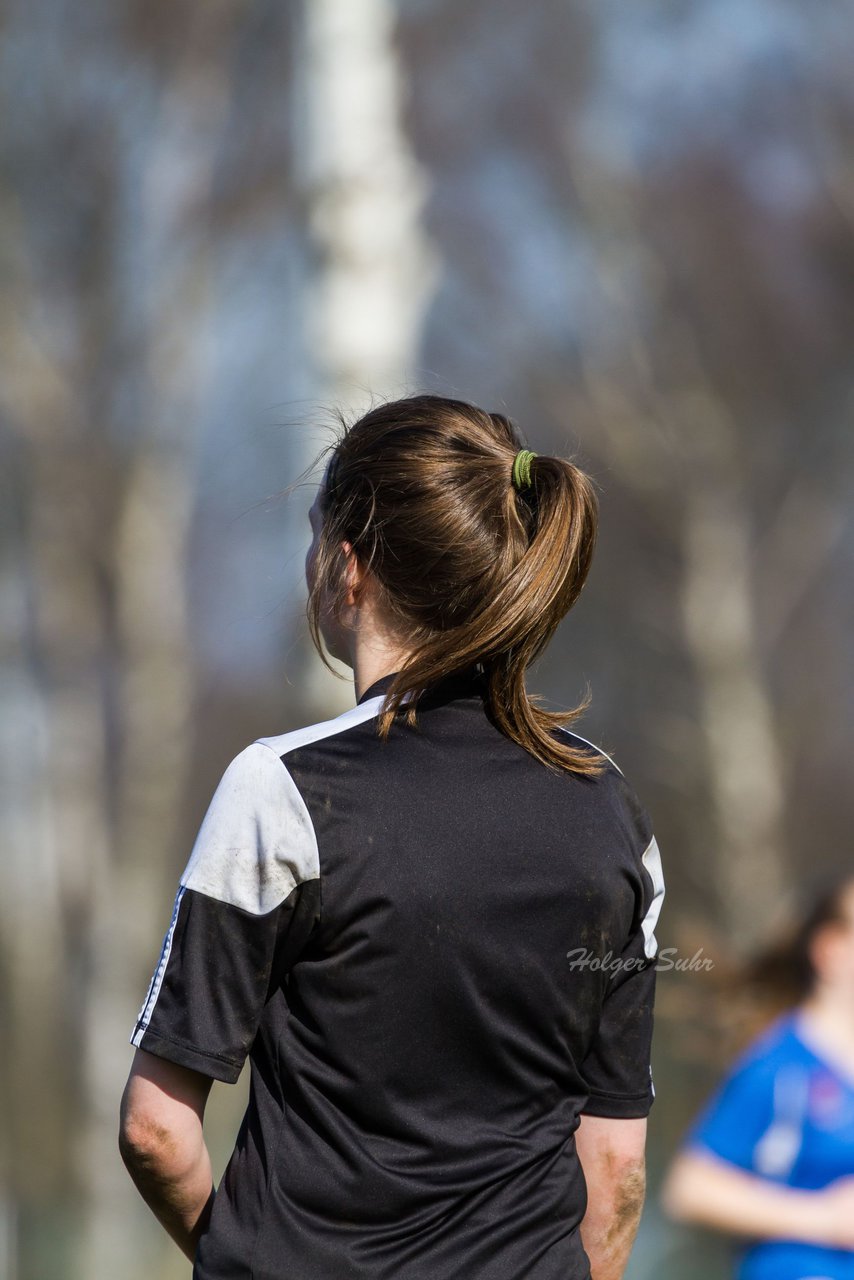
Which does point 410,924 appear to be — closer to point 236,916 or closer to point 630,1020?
point 236,916

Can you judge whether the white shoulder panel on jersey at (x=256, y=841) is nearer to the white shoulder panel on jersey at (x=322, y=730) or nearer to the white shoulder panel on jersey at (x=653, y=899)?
the white shoulder panel on jersey at (x=322, y=730)

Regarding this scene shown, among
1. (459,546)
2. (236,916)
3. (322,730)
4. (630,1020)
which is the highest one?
(459,546)

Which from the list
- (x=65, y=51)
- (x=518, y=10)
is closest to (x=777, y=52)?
(x=518, y=10)

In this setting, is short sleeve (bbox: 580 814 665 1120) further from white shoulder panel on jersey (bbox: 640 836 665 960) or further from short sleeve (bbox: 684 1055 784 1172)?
short sleeve (bbox: 684 1055 784 1172)

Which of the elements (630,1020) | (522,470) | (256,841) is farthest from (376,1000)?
(522,470)

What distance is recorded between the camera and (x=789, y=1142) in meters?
2.65

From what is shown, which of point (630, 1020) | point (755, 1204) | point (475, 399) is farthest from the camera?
point (475, 399)

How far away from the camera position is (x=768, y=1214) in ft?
8.54

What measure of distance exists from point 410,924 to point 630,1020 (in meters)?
0.40

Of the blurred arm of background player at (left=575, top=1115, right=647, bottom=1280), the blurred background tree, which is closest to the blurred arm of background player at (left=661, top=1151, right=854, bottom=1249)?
the blurred arm of background player at (left=575, top=1115, right=647, bottom=1280)

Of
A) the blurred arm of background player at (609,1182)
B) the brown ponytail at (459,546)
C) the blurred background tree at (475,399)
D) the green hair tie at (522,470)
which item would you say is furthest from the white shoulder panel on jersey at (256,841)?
the blurred background tree at (475,399)

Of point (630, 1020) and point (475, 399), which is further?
point (475, 399)

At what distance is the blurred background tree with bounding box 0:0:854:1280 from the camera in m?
9.98

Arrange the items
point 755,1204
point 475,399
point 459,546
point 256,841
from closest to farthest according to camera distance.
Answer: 1. point 256,841
2. point 459,546
3. point 755,1204
4. point 475,399
